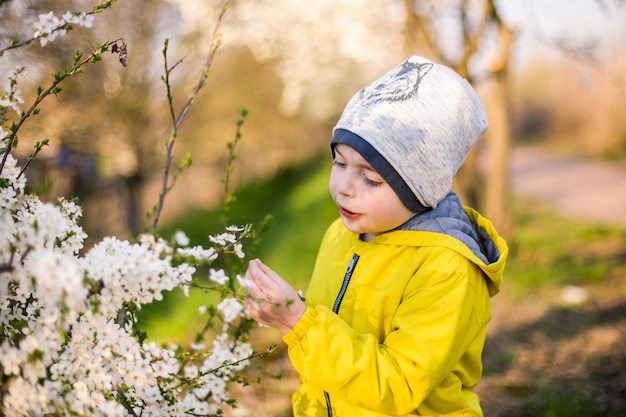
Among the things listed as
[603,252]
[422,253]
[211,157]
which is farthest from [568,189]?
[422,253]

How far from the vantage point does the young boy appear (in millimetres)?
1521

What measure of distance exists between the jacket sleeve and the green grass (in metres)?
1.95

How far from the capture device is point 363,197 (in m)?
1.70

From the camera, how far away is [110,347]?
1.40 m

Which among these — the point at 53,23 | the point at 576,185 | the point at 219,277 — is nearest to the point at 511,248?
the point at 219,277

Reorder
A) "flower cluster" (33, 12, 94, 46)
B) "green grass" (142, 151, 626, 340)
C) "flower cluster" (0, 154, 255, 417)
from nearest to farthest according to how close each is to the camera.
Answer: "flower cluster" (0, 154, 255, 417) → "flower cluster" (33, 12, 94, 46) → "green grass" (142, 151, 626, 340)

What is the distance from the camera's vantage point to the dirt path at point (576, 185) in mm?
9734

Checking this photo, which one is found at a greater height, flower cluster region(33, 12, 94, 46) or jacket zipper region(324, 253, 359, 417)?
flower cluster region(33, 12, 94, 46)

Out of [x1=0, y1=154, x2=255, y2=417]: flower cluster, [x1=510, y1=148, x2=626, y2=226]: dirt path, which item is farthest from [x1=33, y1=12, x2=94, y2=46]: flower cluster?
[x1=510, y1=148, x2=626, y2=226]: dirt path

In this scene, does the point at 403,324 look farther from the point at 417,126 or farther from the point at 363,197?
the point at 417,126

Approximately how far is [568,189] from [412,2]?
823 centimetres

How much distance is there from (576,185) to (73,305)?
1335cm

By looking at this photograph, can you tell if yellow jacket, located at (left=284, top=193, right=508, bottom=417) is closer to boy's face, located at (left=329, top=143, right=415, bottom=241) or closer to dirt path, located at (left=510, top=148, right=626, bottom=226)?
boy's face, located at (left=329, top=143, right=415, bottom=241)

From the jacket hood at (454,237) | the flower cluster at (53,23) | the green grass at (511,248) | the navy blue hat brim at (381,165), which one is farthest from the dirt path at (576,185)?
the flower cluster at (53,23)
